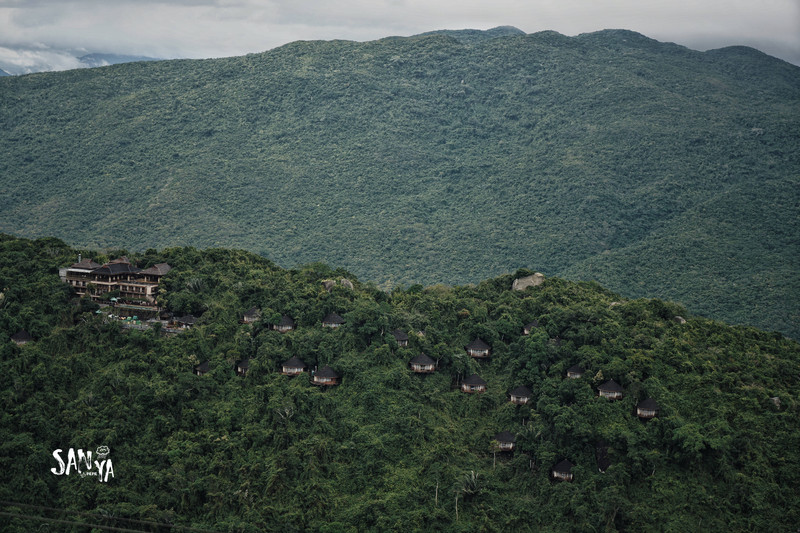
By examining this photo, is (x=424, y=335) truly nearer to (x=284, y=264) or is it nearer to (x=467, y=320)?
(x=467, y=320)

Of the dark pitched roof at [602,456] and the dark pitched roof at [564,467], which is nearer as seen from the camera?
the dark pitched roof at [602,456]

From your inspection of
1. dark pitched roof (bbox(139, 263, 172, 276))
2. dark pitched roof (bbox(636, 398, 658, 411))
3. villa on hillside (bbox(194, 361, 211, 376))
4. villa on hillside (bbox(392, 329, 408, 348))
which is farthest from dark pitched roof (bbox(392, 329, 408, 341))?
dark pitched roof (bbox(139, 263, 172, 276))

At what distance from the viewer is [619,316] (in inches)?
2089

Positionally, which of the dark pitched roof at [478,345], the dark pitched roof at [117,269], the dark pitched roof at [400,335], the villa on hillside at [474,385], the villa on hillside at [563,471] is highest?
the dark pitched roof at [117,269]

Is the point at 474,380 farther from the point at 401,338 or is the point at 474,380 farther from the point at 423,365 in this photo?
the point at 401,338

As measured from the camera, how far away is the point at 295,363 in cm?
4931

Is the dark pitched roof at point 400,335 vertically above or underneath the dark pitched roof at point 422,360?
above

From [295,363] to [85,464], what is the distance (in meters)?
12.4

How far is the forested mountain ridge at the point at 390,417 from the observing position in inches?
1614

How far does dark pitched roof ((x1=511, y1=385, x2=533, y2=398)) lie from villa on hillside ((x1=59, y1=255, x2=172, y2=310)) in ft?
79.2

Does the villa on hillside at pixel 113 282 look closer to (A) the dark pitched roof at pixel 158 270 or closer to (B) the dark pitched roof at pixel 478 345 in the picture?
(A) the dark pitched roof at pixel 158 270

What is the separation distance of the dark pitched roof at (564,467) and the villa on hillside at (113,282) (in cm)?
2800

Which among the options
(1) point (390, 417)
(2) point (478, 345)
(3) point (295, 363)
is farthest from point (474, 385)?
(3) point (295, 363)

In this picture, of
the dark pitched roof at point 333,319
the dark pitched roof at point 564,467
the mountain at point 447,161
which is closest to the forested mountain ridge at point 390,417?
the dark pitched roof at point 564,467
